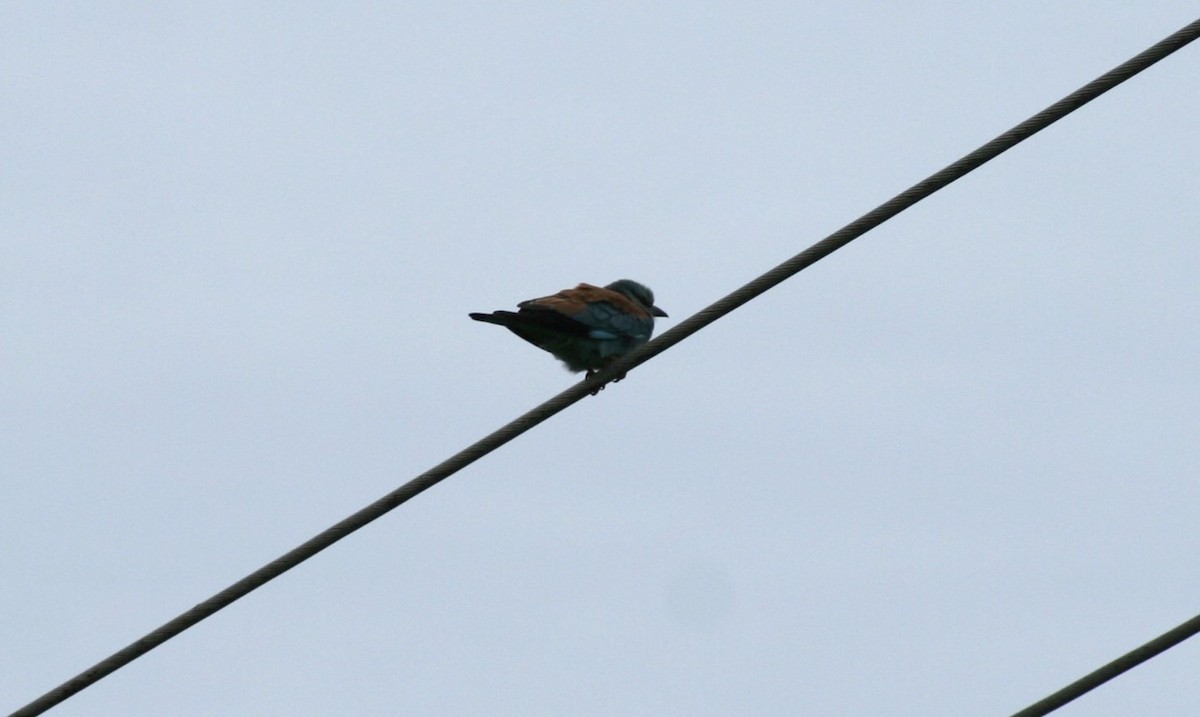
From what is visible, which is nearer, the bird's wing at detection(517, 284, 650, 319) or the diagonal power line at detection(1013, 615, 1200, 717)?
the diagonal power line at detection(1013, 615, 1200, 717)

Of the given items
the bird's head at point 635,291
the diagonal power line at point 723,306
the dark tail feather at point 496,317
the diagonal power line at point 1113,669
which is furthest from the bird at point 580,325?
the diagonal power line at point 1113,669

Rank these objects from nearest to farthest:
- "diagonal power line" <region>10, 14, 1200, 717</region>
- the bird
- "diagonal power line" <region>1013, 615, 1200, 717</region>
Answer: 1. "diagonal power line" <region>1013, 615, 1200, 717</region>
2. "diagonal power line" <region>10, 14, 1200, 717</region>
3. the bird

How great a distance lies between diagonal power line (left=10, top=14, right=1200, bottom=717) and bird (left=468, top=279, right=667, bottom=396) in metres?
2.61

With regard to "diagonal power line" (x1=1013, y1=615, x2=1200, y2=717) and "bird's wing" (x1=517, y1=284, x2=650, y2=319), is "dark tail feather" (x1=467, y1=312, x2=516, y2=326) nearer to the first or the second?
"bird's wing" (x1=517, y1=284, x2=650, y2=319)

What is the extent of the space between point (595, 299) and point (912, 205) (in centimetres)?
375

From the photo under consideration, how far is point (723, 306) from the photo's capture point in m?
6.06

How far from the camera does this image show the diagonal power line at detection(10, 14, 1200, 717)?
17.4 ft

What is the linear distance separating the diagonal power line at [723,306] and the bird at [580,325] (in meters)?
2.61

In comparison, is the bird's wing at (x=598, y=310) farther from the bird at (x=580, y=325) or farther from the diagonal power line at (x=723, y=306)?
the diagonal power line at (x=723, y=306)

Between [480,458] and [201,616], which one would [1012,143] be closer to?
[480,458]

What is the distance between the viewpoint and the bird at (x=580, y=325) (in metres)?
8.71

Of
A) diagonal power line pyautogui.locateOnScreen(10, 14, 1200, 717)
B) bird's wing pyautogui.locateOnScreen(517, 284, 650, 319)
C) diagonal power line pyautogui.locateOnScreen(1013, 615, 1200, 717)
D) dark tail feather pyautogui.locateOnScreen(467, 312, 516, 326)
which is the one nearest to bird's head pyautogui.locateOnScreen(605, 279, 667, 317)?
bird's wing pyautogui.locateOnScreen(517, 284, 650, 319)

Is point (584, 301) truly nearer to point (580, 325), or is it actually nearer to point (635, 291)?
point (580, 325)

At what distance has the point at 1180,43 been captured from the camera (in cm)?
526
